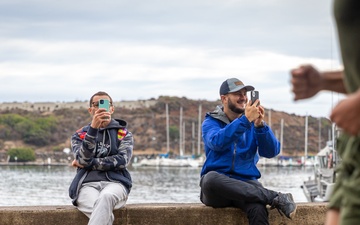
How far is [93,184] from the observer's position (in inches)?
278

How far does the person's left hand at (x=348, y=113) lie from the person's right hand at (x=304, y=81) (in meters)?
0.16

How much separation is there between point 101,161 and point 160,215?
0.90 meters

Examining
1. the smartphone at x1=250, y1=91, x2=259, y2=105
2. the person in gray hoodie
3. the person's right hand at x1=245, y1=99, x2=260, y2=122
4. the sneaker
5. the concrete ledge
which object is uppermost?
the smartphone at x1=250, y1=91, x2=259, y2=105

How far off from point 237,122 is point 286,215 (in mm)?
997

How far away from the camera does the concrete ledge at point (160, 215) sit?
7.41m

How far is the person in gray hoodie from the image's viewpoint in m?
6.93

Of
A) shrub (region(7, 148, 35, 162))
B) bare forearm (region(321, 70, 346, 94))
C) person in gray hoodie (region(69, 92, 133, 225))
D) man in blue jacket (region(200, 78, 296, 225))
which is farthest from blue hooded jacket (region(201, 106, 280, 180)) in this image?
shrub (region(7, 148, 35, 162))

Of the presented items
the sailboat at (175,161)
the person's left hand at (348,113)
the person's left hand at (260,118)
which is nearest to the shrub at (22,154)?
the sailboat at (175,161)

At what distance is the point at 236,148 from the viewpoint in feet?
23.3

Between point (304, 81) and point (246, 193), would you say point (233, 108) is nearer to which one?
point (246, 193)

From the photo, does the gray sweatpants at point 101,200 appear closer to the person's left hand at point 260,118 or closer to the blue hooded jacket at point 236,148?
the blue hooded jacket at point 236,148

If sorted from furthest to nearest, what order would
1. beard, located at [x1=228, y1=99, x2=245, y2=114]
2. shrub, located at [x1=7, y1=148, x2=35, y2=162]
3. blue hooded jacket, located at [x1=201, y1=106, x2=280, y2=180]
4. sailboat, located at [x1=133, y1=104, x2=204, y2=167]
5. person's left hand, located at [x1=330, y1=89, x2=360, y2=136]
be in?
1. shrub, located at [x1=7, y1=148, x2=35, y2=162]
2. sailboat, located at [x1=133, y1=104, x2=204, y2=167]
3. beard, located at [x1=228, y1=99, x2=245, y2=114]
4. blue hooded jacket, located at [x1=201, y1=106, x2=280, y2=180]
5. person's left hand, located at [x1=330, y1=89, x2=360, y2=136]

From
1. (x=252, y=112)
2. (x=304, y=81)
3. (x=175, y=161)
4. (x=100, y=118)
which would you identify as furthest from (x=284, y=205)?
(x=175, y=161)

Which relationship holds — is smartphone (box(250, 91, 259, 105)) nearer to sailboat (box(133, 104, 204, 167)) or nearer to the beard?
the beard
